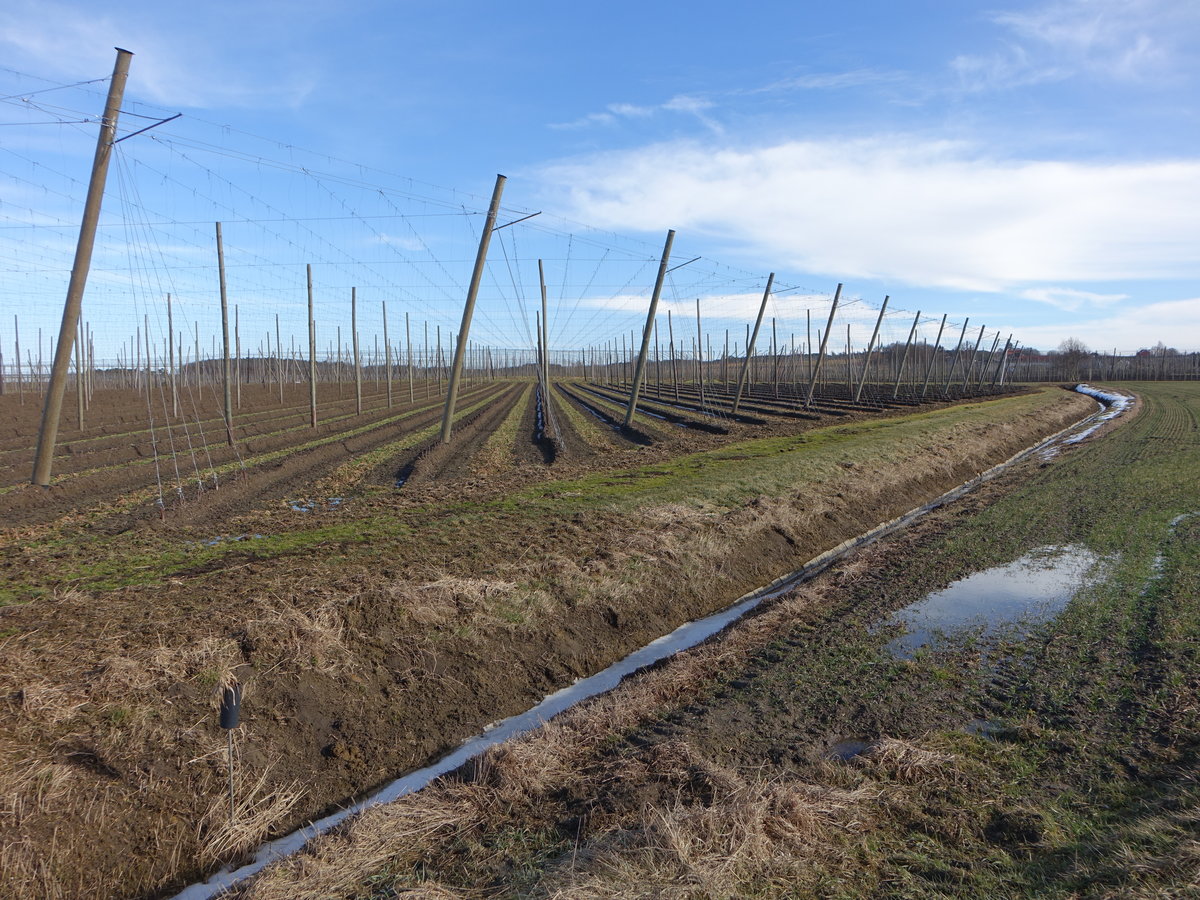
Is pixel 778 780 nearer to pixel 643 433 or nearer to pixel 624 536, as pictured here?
pixel 624 536

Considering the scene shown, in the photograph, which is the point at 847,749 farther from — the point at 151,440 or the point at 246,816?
the point at 151,440

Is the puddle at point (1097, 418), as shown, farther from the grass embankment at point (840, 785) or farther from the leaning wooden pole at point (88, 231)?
the leaning wooden pole at point (88, 231)

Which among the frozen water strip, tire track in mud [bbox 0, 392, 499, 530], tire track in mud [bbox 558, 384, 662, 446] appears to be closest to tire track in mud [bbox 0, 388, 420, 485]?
tire track in mud [bbox 0, 392, 499, 530]

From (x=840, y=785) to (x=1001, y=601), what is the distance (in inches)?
245

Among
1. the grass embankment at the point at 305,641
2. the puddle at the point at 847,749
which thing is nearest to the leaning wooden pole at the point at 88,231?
the grass embankment at the point at 305,641

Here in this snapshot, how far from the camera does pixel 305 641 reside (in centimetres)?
823

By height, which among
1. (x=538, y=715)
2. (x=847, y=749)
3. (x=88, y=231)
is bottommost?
(x=538, y=715)

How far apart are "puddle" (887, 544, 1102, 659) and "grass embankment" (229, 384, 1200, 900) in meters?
0.40

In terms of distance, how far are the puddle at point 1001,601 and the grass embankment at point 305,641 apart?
340 cm

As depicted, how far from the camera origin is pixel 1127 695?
276 inches

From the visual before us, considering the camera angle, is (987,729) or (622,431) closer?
(987,729)

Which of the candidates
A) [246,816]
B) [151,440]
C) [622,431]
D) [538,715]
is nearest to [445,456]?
[151,440]

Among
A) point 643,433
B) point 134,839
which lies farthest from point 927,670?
point 643,433

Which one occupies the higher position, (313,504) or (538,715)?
(313,504)
